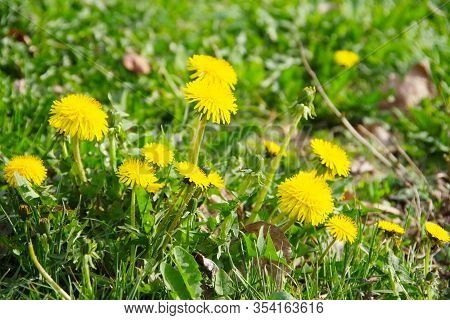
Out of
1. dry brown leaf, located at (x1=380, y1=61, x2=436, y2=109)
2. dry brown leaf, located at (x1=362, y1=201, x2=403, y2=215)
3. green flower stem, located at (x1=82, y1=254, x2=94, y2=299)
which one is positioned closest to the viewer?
green flower stem, located at (x1=82, y1=254, x2=94, y2=299)

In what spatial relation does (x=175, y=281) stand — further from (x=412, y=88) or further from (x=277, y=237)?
(x=412, y=88)

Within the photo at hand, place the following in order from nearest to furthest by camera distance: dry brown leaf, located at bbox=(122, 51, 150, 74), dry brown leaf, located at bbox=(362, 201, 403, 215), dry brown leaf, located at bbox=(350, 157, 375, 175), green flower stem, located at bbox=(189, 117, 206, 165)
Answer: green flower stem, located at bbox=(189, 117, 206, 165) → dry brown leaf, located at bbox=(362, 201, 403, 215) → dry brown leaf, located at bbox=(350, 157, 375, 175) → dry brown leaf, located at bbox=(122, 51, 150, 74)

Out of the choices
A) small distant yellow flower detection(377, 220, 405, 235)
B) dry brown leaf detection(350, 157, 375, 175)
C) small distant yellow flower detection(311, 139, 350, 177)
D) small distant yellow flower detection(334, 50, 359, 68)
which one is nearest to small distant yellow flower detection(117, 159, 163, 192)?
small distant yellow flower detection(311, 139, 350, 177)

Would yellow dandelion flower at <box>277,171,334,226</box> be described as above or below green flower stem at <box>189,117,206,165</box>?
below

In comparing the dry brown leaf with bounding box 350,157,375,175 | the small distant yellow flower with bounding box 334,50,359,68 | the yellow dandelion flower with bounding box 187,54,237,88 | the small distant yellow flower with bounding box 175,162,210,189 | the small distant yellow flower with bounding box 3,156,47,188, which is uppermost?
the small distant yellow flower with bounding box 334,50,359,68

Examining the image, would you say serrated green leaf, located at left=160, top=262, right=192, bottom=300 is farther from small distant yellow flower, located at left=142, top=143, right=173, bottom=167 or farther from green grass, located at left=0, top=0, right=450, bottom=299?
small distant yellow flower, located at left=142, top=143, right=173, bottom=167
